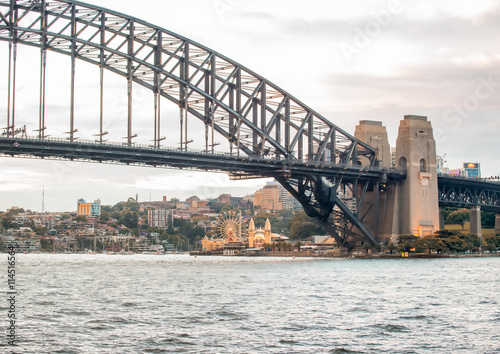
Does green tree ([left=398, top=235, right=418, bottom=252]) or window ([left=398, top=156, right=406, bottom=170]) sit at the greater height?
window ([left=398, top=156, right=406, bottom=170])

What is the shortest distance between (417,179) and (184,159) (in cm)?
4528

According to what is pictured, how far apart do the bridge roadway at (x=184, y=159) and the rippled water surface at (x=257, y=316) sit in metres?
19.8

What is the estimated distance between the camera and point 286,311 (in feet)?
148

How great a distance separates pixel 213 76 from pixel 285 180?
697 inches

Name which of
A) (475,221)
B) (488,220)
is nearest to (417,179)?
(475,221)

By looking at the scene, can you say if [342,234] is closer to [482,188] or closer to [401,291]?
[482,188]

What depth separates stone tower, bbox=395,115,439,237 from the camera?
125m

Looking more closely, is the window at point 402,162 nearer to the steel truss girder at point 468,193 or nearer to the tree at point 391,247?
the steel truss girder at point 468,193

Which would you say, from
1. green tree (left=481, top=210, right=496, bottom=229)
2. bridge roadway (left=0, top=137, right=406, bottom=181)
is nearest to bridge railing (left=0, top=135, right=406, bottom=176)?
bridge roadway (left=0, top=137, right=406, bottom=181)

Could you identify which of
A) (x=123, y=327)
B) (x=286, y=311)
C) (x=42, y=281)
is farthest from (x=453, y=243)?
(x=123, y=327)

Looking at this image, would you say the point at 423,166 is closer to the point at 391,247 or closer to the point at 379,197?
the point at 379,197

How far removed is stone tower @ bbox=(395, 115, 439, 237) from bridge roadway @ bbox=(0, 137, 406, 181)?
3450 millimetres

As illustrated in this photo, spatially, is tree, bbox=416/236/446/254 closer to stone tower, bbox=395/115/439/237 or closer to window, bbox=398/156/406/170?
stone tower, bbox=395/115/439/237

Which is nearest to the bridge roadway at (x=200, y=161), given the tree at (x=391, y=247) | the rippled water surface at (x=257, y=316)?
the tree at (x=391, y=247)
